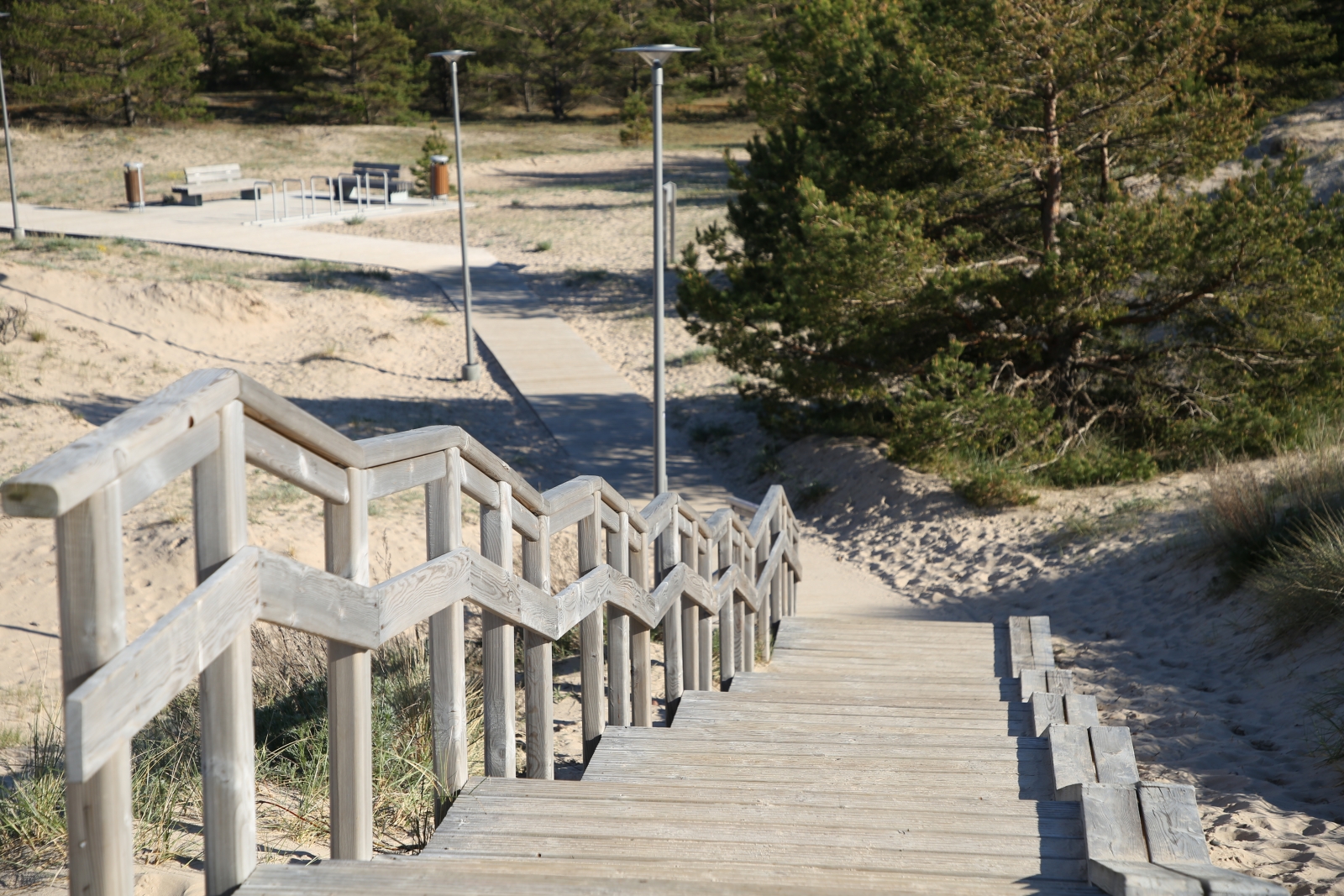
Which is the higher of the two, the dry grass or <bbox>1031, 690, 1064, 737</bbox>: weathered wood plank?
the dry grass

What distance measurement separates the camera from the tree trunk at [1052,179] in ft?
35.9

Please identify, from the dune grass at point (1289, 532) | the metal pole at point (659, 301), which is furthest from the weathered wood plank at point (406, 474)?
the metal pole at point (659, 301)

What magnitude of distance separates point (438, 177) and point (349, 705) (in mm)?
32669

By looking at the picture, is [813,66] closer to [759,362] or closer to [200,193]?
[759,362]

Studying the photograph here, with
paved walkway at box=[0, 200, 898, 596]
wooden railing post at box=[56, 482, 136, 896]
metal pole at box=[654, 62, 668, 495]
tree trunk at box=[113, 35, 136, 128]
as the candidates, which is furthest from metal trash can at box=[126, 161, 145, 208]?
wooden railing post at box=[56, 482, 136, 896]

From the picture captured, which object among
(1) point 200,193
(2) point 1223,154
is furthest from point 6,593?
(1) point 200,193

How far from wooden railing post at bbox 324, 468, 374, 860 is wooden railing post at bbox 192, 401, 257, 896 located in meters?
0.36

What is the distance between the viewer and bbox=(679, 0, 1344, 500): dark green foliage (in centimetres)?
1024

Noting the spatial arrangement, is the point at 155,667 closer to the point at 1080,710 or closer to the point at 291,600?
the point at 291,600

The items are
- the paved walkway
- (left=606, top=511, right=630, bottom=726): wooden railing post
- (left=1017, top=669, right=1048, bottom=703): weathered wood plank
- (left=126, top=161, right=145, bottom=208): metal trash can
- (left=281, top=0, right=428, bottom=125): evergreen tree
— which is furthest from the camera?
→ (left=281, top=0, right=428, bottom=125): evergreen tree

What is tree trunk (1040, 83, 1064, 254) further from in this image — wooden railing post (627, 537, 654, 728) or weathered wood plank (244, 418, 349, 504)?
weathered wood plank (244, 418, 349, 504)

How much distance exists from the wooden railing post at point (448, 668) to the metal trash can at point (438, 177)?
31.8m

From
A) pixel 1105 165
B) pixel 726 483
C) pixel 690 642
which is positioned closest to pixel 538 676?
pixel 690 642

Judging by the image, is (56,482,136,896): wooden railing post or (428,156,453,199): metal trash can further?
(428,156,453,199): metal trash can
